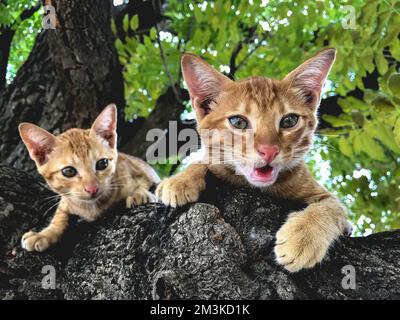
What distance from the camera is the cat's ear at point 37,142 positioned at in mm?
2312

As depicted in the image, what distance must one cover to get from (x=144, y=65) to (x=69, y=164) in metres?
1.61

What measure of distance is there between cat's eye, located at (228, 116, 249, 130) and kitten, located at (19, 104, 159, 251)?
0.58 metres

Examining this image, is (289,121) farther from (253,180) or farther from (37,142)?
(37,142)

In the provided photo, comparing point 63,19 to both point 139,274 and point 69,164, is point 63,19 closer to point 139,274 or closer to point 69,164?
point 69,164

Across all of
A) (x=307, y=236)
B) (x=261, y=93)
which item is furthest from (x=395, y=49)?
(x=307, y=236)

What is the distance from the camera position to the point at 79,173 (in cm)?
237

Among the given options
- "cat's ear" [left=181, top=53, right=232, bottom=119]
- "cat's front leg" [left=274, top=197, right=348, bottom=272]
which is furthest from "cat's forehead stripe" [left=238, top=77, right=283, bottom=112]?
"cat's front leg" [left=274, top=197, right=348, bottom=272]

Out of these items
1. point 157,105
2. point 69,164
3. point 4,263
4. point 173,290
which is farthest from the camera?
point 157,105

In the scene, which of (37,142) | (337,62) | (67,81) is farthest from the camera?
(67,81)

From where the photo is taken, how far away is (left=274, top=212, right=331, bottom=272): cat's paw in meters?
1.81

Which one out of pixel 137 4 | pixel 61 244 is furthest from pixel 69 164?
pixel 137 4

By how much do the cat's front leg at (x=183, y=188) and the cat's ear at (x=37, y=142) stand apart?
0.60 metres

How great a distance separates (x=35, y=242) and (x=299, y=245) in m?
1.15

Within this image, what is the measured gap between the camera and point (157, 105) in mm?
4008
